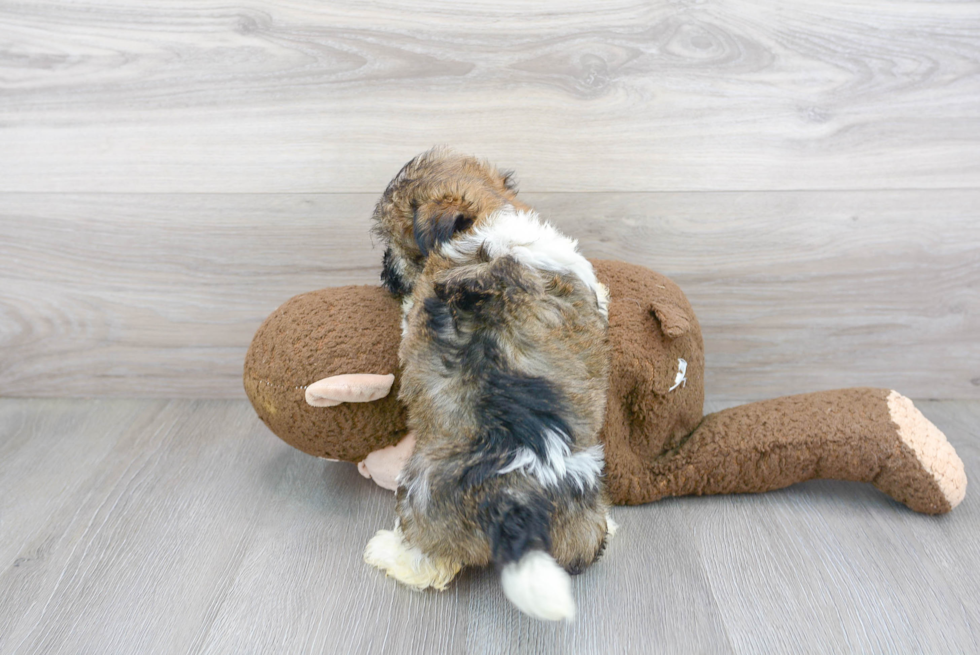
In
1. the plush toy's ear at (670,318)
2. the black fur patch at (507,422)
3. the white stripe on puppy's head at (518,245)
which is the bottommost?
the black fur patch at (507,422)

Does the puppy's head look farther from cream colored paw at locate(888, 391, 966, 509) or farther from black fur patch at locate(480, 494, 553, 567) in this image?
cream colored paw at locate(888, 391, 966, 509)

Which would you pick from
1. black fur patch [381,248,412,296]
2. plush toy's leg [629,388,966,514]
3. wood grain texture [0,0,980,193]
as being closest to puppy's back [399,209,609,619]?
black fur patch [381,248,412,296]

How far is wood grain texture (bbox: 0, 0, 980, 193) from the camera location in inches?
51.3

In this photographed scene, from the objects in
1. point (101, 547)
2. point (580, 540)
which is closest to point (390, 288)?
point (580, 540)

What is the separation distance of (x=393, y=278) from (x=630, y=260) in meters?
0.57

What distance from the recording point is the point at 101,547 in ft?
3.66

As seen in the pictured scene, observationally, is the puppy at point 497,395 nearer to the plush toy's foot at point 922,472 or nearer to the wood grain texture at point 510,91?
the wood grain texture at point 510,91

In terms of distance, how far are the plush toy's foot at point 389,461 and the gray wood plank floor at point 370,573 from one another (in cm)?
7

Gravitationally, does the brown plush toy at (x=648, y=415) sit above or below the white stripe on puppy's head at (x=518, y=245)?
below

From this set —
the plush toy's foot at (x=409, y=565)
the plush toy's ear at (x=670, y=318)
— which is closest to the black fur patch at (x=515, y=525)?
the plush toy's foot at (x=409, y=565)

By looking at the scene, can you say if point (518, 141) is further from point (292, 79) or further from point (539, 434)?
point (539, 434)

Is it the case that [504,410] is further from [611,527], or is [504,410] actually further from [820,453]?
[820,453]

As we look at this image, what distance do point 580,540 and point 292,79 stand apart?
3.42 feet

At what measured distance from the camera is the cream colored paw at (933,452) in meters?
1.11
